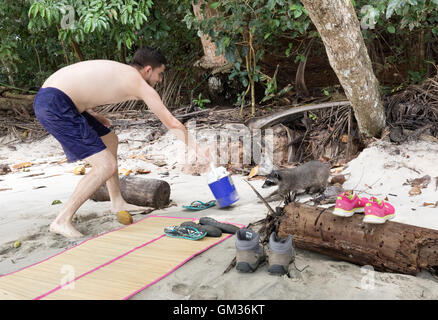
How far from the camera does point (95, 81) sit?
3332mm

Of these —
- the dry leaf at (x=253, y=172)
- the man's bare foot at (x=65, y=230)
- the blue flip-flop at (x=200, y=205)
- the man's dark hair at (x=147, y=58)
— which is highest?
the man's dark hair at (x=147, y=58)

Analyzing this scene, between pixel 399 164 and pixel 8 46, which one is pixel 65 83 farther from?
pixel 8 46

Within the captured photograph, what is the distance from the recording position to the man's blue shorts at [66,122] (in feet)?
10.7

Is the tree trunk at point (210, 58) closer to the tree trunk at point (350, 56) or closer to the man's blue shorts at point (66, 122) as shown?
the tree trunk at point (350, 56)

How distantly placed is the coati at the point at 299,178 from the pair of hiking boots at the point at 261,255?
181cm

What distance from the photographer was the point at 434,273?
220 centimetres

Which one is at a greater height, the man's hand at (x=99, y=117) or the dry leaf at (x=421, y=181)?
the man's hand at (x=99, y=117)

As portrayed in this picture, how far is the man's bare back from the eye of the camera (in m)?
3.32

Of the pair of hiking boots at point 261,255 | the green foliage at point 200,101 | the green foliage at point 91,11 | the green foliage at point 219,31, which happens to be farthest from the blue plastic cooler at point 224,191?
the green foliage at point 200,101

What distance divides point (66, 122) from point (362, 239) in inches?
98.9

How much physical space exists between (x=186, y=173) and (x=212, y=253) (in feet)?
10.7

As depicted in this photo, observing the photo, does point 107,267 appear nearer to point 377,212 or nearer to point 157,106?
point 157,106

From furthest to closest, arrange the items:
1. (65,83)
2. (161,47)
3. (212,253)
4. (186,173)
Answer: (161,47)
(186,173)
(65,83)
(212,253)
